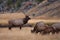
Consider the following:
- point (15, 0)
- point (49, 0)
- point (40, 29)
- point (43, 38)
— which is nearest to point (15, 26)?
point (40, 29)

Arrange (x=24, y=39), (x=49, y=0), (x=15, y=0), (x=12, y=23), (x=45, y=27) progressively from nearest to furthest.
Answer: (x=24, y=39), (x=45, y=27), (x=12, y=23), (x=49, y=0), (x=15, y=0)

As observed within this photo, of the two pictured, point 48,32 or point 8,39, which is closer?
Answer: point 8,39

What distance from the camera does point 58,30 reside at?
21.0 m

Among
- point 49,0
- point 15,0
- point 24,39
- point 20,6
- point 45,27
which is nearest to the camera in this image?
point 24,39

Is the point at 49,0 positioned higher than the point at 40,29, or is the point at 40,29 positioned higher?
the point at 40,29

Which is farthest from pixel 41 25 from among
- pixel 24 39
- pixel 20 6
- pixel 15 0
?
pixel 15 0

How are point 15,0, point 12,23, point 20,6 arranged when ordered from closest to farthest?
point 12,23
point 20,6
point 15,0

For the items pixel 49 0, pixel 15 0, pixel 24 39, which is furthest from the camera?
pixel 15 0

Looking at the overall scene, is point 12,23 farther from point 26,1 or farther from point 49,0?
point 26,1

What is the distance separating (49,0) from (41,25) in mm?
65887

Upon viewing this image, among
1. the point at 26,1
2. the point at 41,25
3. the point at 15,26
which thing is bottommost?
the point at 26,1

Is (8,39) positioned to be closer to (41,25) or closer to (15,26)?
(41,25)

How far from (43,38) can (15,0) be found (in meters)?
95.1

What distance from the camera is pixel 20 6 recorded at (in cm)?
10088
